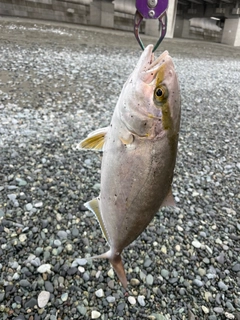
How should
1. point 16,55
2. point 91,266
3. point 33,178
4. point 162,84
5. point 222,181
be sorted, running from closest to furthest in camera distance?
point 162,84 < point 91,266 < point 33,178 < point 222,181 < point 16,55

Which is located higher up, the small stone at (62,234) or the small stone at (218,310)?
the small stone at (62,234)

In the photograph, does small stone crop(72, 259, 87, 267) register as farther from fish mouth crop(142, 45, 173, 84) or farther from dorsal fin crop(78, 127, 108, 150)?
fish mouth crop(142, 45, 173, 84)

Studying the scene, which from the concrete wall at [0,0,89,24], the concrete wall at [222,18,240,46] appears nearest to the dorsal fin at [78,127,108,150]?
the concrete wall at [0,0,89,24]

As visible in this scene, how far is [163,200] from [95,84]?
6828 millimetres

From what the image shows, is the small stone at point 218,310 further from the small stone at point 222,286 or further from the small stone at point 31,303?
the small stone at point 31,303

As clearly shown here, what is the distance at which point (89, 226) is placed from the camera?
10.5ft

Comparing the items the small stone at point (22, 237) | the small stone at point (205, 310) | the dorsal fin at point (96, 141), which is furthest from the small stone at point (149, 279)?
the dorsal fin at point (96, 141)

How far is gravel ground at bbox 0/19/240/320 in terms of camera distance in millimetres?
2500

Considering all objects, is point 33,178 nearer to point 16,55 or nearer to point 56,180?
point 56,180

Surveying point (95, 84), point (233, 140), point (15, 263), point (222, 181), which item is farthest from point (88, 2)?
point (15, 263)

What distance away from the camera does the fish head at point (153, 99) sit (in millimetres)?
1222

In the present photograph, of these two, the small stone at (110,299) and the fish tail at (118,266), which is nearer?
the fish tail at (118,266)

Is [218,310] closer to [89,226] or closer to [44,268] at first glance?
[89,226]

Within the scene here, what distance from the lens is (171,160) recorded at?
123 centimetres
